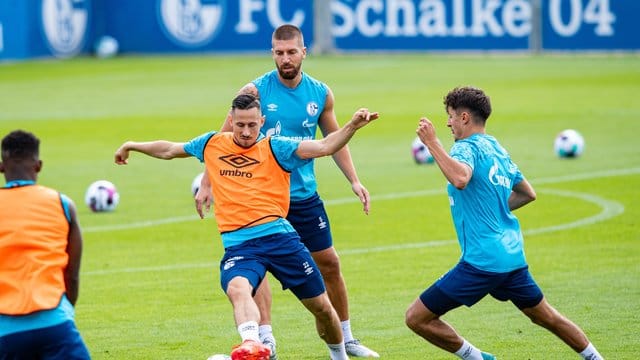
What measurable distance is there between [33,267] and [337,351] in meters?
3.26

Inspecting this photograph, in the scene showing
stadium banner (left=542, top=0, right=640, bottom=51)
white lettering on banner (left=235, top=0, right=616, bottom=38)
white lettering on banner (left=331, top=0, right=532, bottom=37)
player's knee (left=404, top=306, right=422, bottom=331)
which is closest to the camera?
player's knee (left=404, top=306, right=422, bottom=331)

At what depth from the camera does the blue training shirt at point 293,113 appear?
10.7 m

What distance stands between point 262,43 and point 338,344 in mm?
39950

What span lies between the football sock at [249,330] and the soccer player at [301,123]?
4.79 ft

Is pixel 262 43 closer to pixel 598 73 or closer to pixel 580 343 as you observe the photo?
pixel 598 73

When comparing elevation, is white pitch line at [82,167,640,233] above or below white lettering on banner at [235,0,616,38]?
above

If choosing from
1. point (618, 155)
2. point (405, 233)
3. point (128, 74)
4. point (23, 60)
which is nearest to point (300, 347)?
point (405, 233)

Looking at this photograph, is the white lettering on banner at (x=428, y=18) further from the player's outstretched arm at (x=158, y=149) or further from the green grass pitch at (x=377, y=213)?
the player's outstretched arm at (x=158, y=149)

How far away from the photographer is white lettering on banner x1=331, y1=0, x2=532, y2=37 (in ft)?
151

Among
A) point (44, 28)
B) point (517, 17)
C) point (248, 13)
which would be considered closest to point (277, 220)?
point (517, 17)

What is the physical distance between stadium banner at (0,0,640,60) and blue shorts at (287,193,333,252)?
35426 mm

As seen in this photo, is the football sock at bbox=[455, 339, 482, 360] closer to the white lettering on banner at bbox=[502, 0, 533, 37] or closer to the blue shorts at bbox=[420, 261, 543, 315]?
the blue shorts at bbox=[420, 261, 543, 315]

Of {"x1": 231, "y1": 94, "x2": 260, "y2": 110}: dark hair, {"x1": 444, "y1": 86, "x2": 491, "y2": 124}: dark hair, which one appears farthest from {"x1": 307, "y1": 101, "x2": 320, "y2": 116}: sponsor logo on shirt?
{"x1": 444, "y1": 86, "x2": 491, "y2": 124}: dark hair

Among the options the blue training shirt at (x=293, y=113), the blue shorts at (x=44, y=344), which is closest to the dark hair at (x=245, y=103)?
the blue training shirt at (x=293, y=113)
